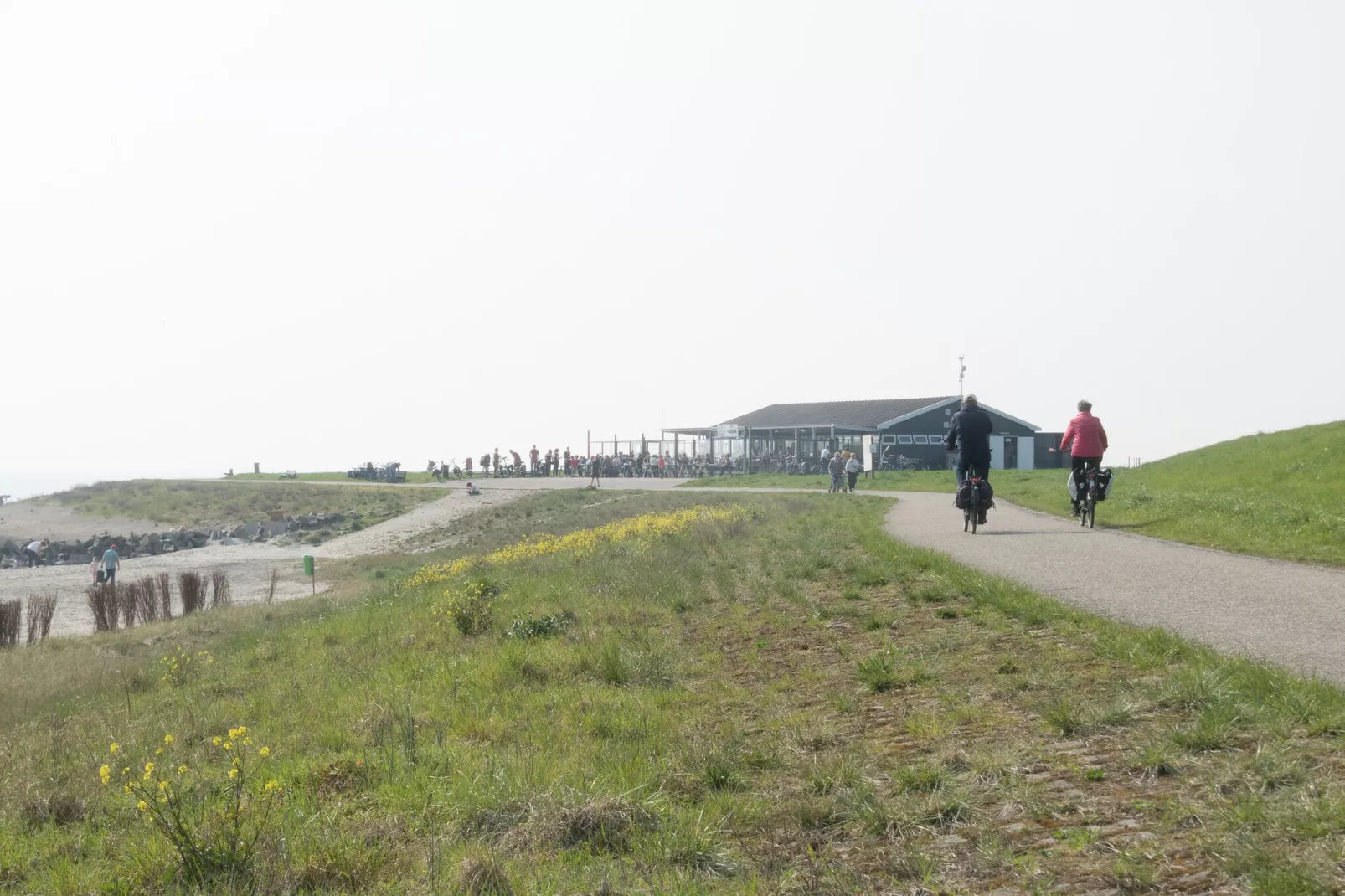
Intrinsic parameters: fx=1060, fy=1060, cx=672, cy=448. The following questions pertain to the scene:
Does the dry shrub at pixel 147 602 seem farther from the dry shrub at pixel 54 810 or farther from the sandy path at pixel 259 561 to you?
the dry shrub at pixel 54 810

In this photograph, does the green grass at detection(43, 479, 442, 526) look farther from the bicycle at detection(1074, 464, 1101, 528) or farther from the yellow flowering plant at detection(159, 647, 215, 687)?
the bicycle at detection(1074, 464, 1101, 528)

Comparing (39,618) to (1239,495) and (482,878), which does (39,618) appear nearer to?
(482,878)

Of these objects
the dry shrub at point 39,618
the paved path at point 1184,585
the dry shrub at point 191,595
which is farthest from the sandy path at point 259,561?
the paved path at point 1184,585

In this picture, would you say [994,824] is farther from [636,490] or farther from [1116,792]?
[636,490]

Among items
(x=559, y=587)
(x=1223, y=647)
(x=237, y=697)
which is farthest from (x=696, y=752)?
(x=559, y=587)

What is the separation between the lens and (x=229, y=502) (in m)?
63.7

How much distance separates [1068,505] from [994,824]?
18.4 meters

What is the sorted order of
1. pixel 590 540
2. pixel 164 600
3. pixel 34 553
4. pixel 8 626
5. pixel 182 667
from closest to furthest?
pixel 182 667, pixel 590 540, pixel 8 626, pixel 164 600, pixel 34 553

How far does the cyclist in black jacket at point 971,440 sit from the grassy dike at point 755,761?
510 centimetres

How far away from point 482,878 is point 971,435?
43.7 ft

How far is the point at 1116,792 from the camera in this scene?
467 centimetres

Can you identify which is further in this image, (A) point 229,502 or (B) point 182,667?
(A) point 229,502

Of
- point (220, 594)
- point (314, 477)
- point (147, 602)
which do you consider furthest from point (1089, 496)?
point (314, 477)

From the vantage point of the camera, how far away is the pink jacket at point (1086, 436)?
56.0 ft
